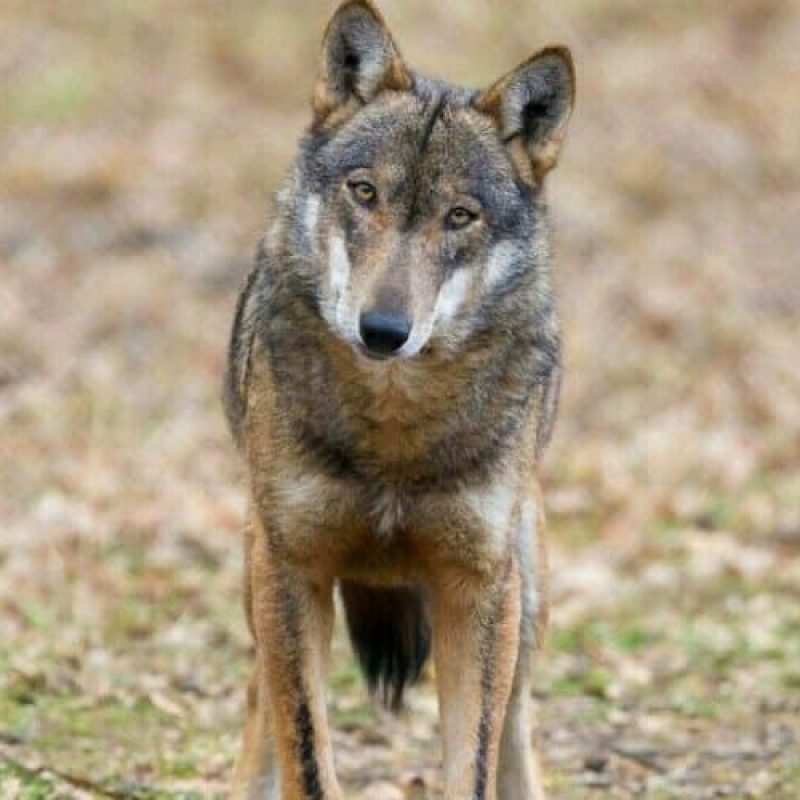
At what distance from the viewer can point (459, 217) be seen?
243 inches

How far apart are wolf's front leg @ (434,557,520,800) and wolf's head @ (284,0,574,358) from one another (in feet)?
2.71

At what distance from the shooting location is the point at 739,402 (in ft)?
44.7

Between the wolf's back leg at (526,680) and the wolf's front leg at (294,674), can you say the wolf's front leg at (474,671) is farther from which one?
the wolf's back leg at (526,680)

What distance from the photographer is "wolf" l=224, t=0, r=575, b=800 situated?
20.6 ft

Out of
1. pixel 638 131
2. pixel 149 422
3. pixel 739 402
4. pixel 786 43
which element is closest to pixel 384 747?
pixel 149 422

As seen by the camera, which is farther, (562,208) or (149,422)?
(562,208)

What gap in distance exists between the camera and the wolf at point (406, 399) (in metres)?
6.28

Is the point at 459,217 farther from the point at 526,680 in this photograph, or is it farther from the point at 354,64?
the point at 526,680

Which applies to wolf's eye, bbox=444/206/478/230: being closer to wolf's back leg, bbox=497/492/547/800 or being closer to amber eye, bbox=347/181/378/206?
amber eye, bbox=347/181/378/206

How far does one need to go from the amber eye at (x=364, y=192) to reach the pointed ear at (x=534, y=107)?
1.84 feet

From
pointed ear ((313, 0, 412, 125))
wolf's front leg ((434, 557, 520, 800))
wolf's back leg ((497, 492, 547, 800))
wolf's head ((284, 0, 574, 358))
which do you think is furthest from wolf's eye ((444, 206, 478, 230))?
wolf's back leg ((497, 492, 547, 800))

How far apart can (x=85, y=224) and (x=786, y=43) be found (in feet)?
26.6

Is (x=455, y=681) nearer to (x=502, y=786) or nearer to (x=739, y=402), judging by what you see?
(x=502, y=786)

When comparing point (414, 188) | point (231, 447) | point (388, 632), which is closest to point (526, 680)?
point (388, 632)
